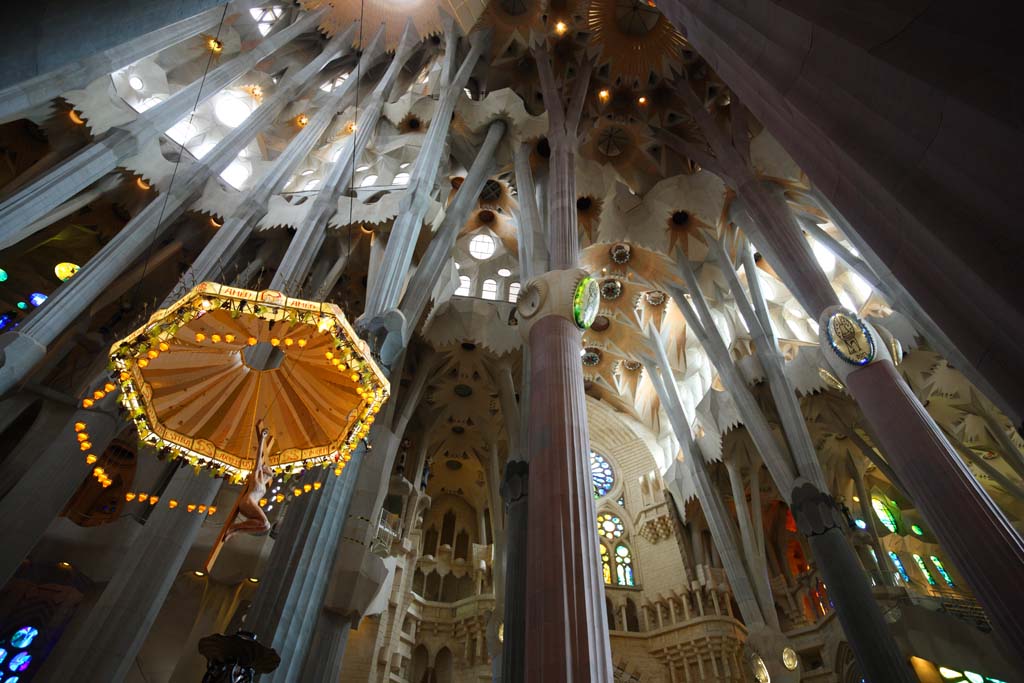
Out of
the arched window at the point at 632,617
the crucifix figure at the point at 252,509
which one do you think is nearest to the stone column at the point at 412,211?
the crucifix figure at the point at 252,509

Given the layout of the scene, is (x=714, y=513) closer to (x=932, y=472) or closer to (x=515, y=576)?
(x=515, y=576)

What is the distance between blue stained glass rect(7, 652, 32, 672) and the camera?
1082 centimetres

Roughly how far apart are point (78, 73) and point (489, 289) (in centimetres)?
1290

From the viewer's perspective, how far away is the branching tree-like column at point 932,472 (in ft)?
20.3

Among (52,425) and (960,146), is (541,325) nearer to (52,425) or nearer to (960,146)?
(960,146)

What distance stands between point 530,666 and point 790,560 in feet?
58.6

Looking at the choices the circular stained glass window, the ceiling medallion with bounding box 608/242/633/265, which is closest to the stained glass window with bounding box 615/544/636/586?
the ceiling medallion with bounding box 608/242/633/265

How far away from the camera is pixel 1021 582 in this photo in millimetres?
6055

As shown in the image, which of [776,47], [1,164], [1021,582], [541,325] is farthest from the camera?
[1,164]

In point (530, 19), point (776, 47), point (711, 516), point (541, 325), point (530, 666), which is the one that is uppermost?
point (530, 19)

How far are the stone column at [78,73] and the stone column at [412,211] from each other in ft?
15.0

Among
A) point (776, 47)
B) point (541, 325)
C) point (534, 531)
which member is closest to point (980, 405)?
point (541, 325)

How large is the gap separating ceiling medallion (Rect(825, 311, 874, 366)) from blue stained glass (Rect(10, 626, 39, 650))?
675 inches

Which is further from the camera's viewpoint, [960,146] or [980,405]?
[980,405]
